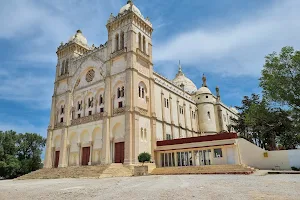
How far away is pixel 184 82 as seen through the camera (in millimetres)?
57031

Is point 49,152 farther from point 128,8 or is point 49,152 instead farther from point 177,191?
point 177,191

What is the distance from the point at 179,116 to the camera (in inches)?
1567

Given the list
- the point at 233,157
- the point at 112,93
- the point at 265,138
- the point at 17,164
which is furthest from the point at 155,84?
the point at 17,164

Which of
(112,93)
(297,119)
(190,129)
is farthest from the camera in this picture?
(190,129)

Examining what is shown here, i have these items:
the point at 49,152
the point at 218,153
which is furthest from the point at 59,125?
the point at 218,153

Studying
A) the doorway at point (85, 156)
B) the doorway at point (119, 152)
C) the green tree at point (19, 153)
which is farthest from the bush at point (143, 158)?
the green tree at point (19, 153)

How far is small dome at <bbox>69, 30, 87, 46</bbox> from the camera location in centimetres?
4054

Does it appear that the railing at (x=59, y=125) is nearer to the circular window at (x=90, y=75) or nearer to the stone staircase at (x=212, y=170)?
the circular window at (x=90, y=75)

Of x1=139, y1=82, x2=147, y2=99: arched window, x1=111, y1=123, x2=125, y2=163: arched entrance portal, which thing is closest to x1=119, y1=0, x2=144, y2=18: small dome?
x1=139, y1=82, x2=147, y2=99: arched window

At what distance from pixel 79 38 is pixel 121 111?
20220 millimetres

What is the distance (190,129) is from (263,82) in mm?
21124

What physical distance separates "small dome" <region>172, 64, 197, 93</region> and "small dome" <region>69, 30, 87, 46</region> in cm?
2375

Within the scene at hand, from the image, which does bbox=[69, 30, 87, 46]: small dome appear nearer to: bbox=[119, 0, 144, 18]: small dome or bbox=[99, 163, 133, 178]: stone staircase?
bbox=[119, 0, 144, 18]: small dome

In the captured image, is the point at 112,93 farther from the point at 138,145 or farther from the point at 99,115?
the point at 138,145
